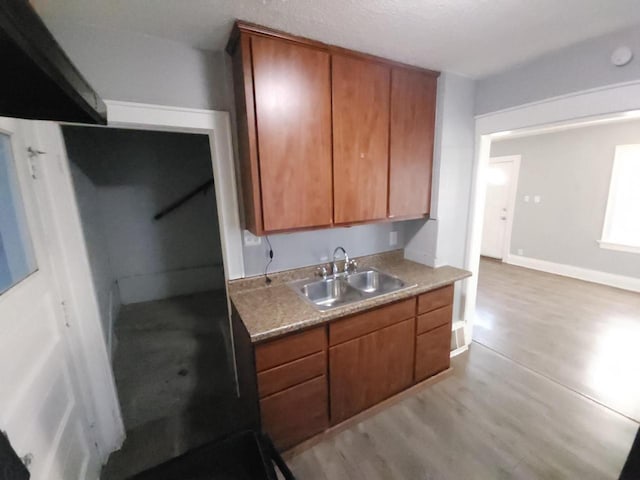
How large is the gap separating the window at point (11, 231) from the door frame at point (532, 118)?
2891 mm

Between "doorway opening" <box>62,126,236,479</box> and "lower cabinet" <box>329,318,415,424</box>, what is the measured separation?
2.85ft

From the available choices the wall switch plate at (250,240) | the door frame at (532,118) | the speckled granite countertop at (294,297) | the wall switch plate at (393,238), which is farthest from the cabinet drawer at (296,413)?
the door frame at (532,118)

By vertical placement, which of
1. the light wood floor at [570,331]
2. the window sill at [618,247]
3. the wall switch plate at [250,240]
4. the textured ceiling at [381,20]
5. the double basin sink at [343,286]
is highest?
the textured ceiling at [381,20]

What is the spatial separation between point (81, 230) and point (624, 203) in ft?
20.4

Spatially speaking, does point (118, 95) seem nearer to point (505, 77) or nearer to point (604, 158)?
point (505, 77)

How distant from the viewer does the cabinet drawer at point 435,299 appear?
77.0 inches

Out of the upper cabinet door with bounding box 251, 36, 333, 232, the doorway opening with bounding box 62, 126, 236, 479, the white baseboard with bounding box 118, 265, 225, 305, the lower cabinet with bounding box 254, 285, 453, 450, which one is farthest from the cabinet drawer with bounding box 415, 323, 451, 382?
the white baseboard with bounding box 118, 265, 225, 305

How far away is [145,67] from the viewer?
1436mm

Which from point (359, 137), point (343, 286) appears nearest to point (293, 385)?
point (343, 286)

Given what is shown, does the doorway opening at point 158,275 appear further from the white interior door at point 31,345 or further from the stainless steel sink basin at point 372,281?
the stainless steel sink basin at point 372,281

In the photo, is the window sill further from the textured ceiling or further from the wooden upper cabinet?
the wooden upper cabinet

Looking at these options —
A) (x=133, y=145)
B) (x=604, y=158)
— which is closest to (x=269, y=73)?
(x=133, y=145)

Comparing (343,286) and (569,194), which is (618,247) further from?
(343,286)

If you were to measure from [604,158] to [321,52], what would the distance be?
4.78 metres
